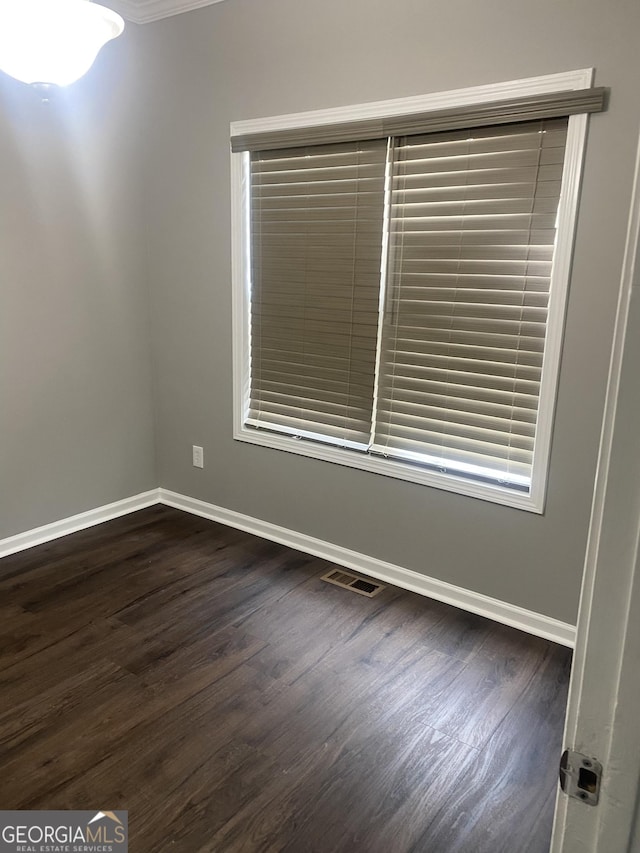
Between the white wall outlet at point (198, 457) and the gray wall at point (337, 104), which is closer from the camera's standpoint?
the gray wall at point (337, 104)

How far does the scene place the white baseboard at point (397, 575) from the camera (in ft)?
8.03

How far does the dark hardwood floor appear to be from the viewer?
160 cm

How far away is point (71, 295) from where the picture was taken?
308cm

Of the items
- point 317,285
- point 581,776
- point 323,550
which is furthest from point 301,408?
point 581,776

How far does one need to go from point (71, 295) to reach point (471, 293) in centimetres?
198

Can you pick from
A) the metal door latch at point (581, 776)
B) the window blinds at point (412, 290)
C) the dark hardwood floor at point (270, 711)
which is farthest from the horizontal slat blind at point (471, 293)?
the metal door latch at point (581, 776)

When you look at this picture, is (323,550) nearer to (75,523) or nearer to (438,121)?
(75,523)

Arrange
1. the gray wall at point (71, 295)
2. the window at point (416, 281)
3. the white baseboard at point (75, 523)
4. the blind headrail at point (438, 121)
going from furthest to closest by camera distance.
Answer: the white baseboard at point (75, 523) < the gray wall at point (71, 295) < the window at point (416, 281) < the blind headrail at point (438, 121)

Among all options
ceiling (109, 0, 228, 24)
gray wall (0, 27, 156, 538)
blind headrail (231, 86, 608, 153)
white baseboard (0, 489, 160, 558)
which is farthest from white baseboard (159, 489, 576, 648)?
ceiling (109, 0, 228, 24)

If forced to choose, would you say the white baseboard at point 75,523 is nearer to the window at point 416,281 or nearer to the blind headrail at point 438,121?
the window at point 416,281

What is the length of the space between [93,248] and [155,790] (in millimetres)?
2532

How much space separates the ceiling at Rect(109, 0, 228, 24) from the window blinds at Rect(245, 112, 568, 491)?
0.79m

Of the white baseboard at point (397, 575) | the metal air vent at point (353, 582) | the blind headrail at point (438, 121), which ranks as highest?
the blind headrail at point (438, 121)

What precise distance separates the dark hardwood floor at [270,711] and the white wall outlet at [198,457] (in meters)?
0.72
